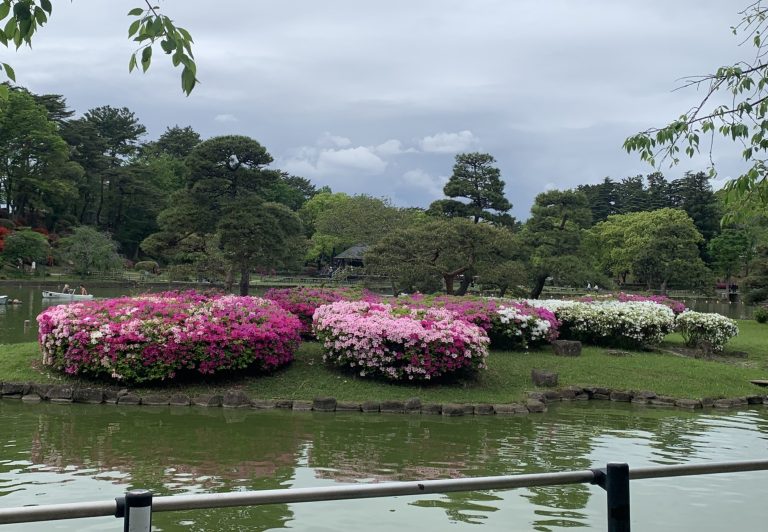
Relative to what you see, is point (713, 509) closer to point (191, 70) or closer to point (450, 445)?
point (450, 445)

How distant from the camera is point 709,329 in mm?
16734

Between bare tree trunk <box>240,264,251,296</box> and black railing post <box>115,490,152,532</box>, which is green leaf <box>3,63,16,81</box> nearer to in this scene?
black railing post <box>115,490,152,532</box>

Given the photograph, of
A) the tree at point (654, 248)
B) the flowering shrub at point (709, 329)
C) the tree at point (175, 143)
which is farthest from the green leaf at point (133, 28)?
the tree at point (175, 143)

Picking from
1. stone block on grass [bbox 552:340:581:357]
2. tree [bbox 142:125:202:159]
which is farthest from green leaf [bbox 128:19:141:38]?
tree [bbox 142:125:202:159]

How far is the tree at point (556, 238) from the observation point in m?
25.4

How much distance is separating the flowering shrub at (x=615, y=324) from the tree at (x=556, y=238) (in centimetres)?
877

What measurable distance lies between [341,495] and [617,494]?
3.38ft

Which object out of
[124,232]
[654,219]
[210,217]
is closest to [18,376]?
[210,217]

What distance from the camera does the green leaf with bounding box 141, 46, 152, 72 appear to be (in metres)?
2.93

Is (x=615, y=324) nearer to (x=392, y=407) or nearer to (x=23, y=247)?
(x=392, y=407)

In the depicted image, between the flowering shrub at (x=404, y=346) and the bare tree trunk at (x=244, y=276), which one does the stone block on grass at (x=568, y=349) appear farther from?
the bare tree trunk at (x=244, y=276)

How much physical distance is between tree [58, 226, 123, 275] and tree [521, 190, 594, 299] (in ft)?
114

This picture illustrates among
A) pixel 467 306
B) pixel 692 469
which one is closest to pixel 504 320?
pixel 467 306

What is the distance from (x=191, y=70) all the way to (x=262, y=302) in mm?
10410
